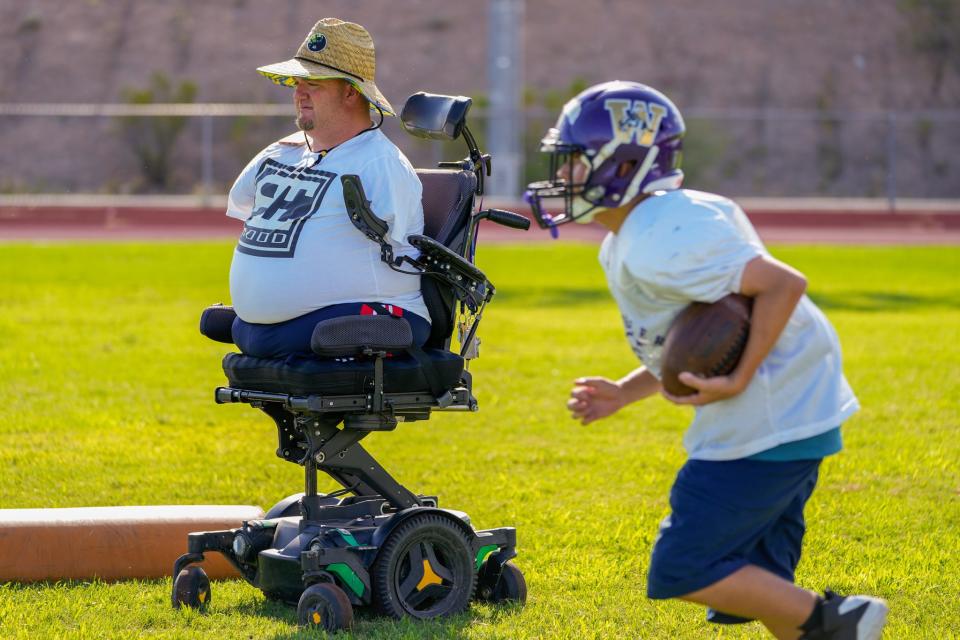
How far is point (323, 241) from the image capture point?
15.8ft

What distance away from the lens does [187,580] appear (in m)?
4.97

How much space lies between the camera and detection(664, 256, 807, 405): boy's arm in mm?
3631

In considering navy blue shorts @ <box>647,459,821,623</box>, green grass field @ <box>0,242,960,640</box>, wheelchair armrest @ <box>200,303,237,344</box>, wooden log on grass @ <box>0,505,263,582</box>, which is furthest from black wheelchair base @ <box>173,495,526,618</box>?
navy blue shorts @ <box>647,459,821,623</box>

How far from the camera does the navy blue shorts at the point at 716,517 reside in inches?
147

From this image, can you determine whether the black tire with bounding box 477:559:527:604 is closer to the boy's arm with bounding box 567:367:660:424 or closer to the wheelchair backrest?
the wheelchair backrest

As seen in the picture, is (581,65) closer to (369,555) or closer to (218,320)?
(218,320)

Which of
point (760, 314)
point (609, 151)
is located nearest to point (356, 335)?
point (609, 151)

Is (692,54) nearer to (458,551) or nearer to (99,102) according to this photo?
(99,102)

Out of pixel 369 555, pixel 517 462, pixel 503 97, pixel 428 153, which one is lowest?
pixel 428 153

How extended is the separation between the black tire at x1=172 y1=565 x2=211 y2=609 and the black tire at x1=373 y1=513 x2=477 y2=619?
0.65 metres

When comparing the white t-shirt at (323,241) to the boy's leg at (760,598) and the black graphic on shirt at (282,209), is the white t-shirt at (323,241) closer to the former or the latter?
the black graphic on shirt at (282,209)

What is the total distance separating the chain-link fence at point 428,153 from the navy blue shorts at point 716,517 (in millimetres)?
31029

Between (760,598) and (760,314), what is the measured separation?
0.75 metres

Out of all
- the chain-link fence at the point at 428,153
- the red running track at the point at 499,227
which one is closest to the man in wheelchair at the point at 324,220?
the red running track at the point at 499,227
